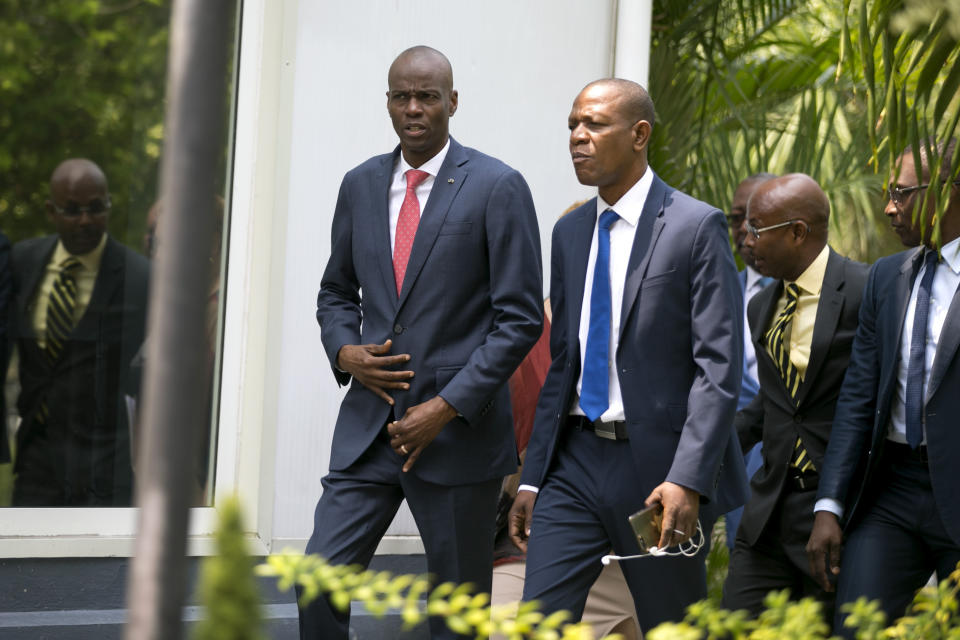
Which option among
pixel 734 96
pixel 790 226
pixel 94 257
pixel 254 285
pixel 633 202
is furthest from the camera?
pixel 734 96

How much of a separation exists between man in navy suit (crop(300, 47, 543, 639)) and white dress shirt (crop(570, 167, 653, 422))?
249 millimetres

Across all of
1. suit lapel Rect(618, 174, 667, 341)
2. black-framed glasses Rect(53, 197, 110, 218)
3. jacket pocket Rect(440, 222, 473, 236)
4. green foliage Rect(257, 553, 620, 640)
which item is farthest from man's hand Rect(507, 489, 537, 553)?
black-framed glasses Rect(53, 197, 110, 218)

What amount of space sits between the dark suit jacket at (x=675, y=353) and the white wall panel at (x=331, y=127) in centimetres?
201

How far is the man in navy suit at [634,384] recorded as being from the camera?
381 centimetres

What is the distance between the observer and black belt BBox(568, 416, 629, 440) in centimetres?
391

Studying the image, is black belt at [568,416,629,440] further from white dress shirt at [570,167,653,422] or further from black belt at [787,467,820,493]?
black belt at [787,467,820,493]

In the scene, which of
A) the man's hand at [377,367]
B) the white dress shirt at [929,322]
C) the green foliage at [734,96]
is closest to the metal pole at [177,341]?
the man's hand at [377,367]

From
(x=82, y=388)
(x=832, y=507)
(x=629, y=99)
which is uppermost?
(x=629, y=99)

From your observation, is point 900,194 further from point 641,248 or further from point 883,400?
point 641,248

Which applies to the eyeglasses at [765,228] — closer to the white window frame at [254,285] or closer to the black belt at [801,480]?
the black belt at [801,480]

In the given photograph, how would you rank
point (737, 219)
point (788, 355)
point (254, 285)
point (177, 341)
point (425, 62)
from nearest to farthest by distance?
1. point (177, 341)
2. point (425, 62)
3. point (788, 355)
4. point (254, 285)
5. point (737, 219)

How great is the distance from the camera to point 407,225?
438 centimetres

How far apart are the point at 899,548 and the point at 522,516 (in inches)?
49.1

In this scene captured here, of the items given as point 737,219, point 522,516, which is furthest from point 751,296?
point 522,516
